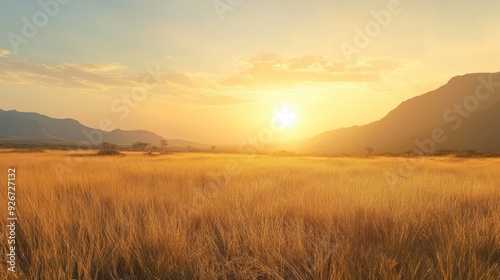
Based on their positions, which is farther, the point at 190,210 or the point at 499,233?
the point at 190,210

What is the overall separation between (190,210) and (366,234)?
2549 millimetres

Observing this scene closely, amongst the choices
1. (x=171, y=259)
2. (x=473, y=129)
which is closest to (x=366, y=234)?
(x=171, y=259)

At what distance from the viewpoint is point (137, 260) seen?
9.91 ft

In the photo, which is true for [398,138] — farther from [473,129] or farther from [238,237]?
[238,237]

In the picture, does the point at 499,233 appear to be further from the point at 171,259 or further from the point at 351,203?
the point at 171,259

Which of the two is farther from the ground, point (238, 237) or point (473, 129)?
point (473, 129)

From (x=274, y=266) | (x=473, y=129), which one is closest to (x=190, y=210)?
(x=274, y=266)

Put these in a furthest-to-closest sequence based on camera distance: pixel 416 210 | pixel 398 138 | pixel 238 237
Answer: pixel 398 138
pixel 416 210
pixel 238 237

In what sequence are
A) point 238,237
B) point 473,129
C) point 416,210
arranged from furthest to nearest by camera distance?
point 473,129 → point 416,210 → point 238,237

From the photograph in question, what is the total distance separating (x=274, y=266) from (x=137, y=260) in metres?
1.32

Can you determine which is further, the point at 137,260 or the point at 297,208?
the point at 297,208

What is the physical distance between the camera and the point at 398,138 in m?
192

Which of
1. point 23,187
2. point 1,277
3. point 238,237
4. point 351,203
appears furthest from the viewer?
point 23,187

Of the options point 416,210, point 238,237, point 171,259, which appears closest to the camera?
point 171,259
